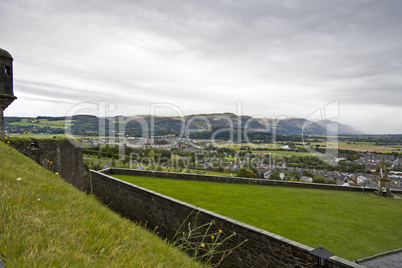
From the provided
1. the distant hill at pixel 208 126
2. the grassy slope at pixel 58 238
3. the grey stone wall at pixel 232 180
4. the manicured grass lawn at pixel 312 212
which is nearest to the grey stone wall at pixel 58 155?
the grey stone wall at pixel 232 180

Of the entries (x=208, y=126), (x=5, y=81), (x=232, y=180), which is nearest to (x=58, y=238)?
(x=232, y=180)

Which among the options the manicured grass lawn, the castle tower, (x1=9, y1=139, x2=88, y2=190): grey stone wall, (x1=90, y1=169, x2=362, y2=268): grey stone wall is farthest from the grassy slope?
the castle tower

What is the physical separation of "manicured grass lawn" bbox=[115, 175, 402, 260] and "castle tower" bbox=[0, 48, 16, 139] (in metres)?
7.21

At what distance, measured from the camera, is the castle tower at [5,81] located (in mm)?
11062

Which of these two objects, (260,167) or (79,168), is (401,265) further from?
(260,167)

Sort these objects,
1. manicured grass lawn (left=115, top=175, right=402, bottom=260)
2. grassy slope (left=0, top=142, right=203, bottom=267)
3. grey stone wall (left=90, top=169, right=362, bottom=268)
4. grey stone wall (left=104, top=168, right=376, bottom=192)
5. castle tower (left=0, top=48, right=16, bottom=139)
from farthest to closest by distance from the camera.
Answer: grey stone wall (left=104, top=168, right=376, bottom=192) < castle tower (left=0, top=48, right=16, bottom=139) < manicured grass lawn (left=115, top=175, right=402, bottom=260) < grey stone wall (left=90, top=169, right=362, bottom=268) < grassy slope (left=0, top=142, right=203, bottom=267)

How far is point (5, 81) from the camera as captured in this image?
36.9 feet

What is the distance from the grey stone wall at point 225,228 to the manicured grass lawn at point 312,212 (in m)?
1.10

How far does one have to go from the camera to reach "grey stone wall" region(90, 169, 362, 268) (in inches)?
196

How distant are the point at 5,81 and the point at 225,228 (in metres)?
11.9

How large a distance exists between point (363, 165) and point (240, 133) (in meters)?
30.2

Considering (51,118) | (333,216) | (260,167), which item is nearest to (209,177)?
(333,216)

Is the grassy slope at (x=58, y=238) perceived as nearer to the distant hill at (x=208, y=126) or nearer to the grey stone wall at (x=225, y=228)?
the grey stone wall at (x=225, y=228)

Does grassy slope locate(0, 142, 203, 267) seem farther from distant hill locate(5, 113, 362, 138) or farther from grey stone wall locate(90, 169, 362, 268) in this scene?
distant hill locate(5, 113, 362, 138)
